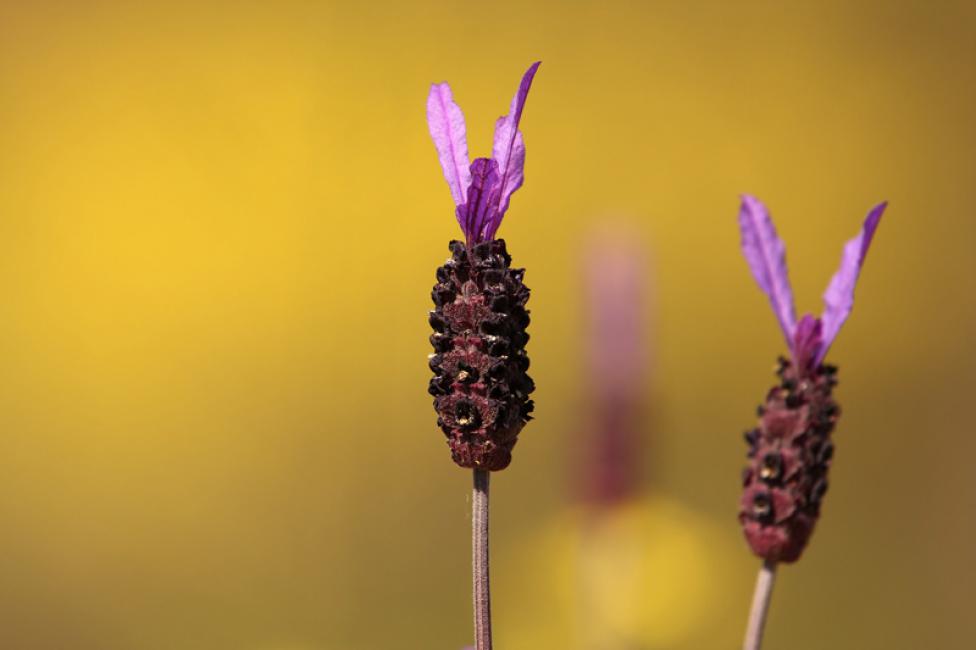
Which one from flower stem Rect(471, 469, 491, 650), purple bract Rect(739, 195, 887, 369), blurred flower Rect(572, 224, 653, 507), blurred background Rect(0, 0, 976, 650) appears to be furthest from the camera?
blurred background Rect(0, 0, 976, 650)

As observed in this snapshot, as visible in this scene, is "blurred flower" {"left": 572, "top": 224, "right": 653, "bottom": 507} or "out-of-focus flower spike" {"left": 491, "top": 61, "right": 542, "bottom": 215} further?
"blurred flower" {"left": 572, "top": 224, "right": 653, "bottom": 507}

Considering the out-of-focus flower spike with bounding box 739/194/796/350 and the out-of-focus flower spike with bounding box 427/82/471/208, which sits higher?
the out-of-focus flower spike with bounding box 427/82/471/208

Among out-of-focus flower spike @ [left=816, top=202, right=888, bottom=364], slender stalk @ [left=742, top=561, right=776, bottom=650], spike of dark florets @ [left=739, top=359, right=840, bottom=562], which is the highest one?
out-of-focus flower spike @ [left=816, top=202, right=888, bottom=364]

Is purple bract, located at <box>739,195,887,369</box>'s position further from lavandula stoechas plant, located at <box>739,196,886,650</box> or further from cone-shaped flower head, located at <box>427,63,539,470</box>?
cone-shaped flower head, located at <box>427,63,539,470</box>

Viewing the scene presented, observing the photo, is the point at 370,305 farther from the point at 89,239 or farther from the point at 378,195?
the point at 89,239

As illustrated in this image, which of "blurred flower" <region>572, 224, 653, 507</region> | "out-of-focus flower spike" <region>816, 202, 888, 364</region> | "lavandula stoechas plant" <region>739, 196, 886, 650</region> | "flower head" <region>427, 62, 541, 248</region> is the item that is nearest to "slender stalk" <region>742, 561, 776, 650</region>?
"lavandula stoechas plant" <region>739, 196, 886, 650</region>

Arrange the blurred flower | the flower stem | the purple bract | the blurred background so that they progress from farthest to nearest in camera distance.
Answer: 1. the blurred background
2. the blurred flower
3. the purple bract
4. the flower stem

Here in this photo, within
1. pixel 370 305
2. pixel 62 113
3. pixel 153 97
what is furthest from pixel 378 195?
pixel 62 113

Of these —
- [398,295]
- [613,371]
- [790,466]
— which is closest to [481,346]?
[790,466]
